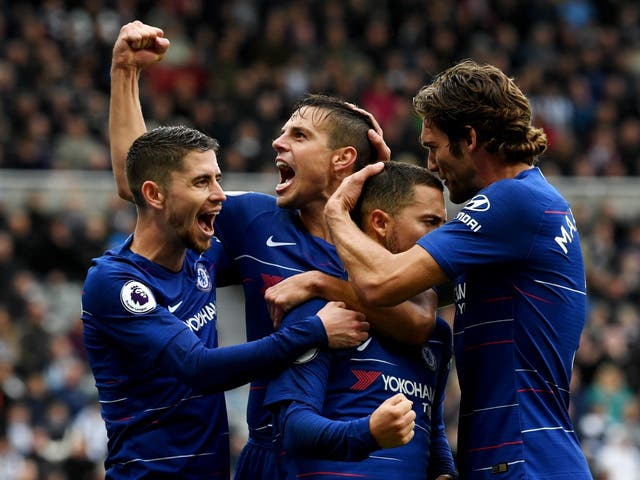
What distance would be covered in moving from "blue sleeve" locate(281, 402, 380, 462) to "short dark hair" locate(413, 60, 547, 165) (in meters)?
1.29

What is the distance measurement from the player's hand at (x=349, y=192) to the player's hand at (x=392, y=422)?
99cm

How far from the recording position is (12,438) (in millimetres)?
12961

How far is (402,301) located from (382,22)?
16.9 m

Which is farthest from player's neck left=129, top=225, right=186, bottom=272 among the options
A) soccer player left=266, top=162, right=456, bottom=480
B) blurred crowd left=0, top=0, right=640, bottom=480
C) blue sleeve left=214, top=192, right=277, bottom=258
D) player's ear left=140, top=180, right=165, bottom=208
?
blurred crowd left=0, top=0, right=640, bottom=480

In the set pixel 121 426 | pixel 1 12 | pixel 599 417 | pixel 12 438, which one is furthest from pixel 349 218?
pixel 1 12

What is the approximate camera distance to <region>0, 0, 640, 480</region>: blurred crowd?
13945mm

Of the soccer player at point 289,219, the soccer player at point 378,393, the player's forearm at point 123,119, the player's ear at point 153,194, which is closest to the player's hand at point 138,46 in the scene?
the player's forearm at point 123,119

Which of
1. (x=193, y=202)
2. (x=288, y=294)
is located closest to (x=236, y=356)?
(x=288, y=294)

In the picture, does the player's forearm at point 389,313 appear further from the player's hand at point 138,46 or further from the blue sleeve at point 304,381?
the player's hand at point 138,46

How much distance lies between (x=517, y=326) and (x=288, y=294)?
93 centimetres

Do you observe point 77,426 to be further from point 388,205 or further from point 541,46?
point 541,46

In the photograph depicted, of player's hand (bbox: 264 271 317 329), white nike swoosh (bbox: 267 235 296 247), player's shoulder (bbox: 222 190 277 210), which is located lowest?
player's hand (bbox: 264 271 317 329)

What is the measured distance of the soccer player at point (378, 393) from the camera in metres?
4.73

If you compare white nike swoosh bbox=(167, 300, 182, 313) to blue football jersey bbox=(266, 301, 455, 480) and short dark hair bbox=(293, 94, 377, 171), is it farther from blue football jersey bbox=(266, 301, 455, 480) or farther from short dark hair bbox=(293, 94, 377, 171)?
short dark hair bbox=(293, 94, 377, 171)
